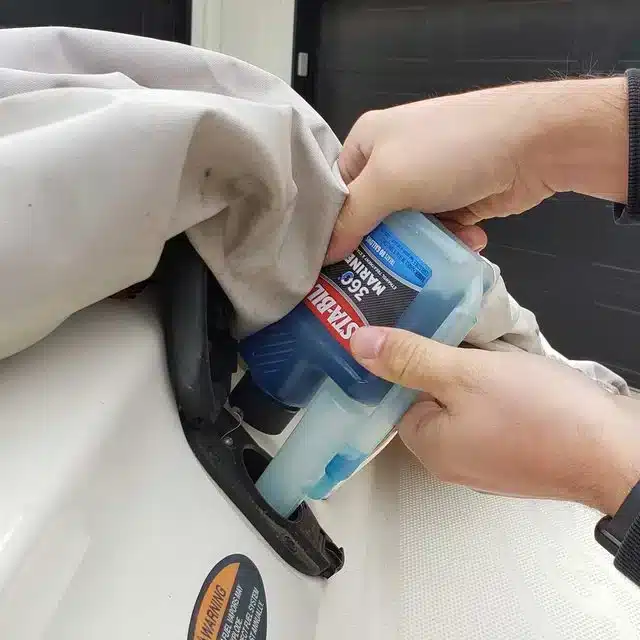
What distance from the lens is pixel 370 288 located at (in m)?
0.45

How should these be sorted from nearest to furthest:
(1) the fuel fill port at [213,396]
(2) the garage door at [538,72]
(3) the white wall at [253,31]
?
(1) the fuel fill port at [213,396] < (2) the garage door at [538,72] < (3) the white wall at [253,31]

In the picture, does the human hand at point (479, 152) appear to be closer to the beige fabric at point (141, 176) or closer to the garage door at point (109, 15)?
the beige fabric at point (141, 176)

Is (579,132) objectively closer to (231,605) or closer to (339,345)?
(339,345)

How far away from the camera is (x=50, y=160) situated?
286 millimetres

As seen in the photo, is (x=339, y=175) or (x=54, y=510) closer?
(x=54, y=510)

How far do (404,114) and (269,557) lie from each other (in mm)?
342

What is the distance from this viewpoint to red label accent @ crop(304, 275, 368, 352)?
0.45 metres

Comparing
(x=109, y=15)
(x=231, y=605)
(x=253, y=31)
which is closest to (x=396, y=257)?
(x=231, y=605)

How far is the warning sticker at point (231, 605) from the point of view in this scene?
13.8 inches

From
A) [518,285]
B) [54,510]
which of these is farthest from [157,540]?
[518,285]

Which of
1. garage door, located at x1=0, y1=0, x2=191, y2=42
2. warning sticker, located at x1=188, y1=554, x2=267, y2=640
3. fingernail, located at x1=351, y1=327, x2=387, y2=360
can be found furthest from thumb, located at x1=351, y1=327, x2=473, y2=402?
garage door, located at x1=0, y1=0, x2=191, y2=42

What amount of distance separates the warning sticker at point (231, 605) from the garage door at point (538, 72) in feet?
3.99

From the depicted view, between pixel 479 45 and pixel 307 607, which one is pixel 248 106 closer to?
pixel 307 607

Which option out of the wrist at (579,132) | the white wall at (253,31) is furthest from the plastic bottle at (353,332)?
the white wall at (253,31)
